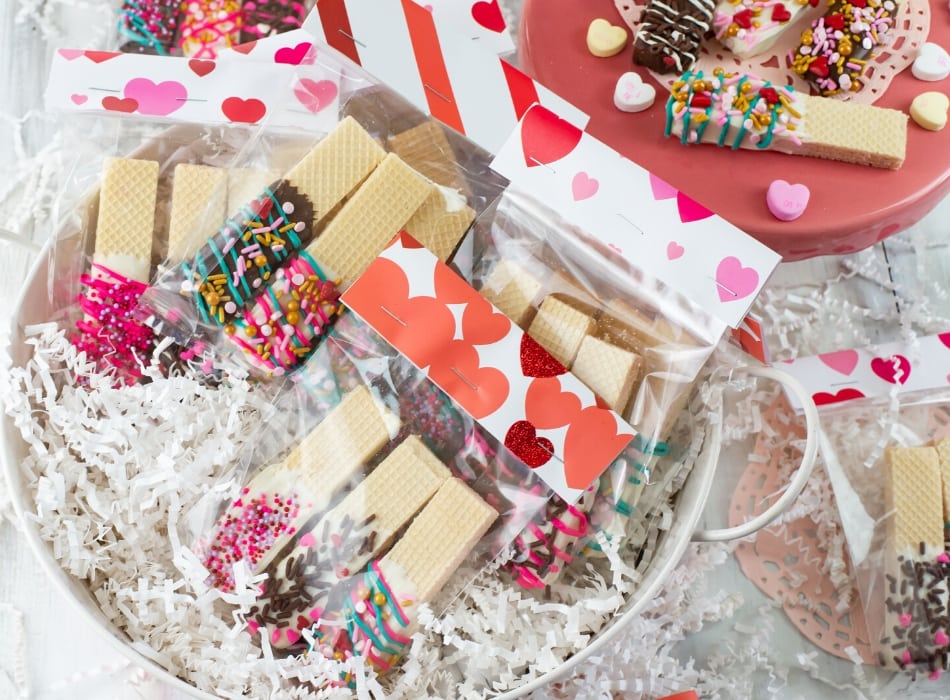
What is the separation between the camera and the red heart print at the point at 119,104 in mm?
1174

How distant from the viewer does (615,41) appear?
125cm

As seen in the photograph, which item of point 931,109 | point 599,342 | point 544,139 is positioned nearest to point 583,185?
point 544,139

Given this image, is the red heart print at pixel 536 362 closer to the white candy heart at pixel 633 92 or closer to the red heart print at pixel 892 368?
the white candy heart at pixel 633 92

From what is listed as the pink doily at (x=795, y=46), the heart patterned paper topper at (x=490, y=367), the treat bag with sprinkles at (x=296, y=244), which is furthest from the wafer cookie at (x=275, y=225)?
the pink doily at (x=795, y=46)

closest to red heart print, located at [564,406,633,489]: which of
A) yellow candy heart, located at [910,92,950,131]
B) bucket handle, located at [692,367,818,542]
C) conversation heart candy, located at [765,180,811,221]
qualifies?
bucket handle, located at [692,367,818,542]

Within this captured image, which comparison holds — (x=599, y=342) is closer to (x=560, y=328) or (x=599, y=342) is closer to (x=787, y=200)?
(x=560, y=328)

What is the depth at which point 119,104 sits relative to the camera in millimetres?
1175

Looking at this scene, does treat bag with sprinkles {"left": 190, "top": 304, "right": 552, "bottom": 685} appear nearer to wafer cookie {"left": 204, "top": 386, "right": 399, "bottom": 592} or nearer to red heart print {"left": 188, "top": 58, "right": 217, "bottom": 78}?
wafer cookie {"left": 204, "top": 386, "right": 399, "bottom": 592}

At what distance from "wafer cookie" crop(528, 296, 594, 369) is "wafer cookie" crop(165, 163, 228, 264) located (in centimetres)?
41

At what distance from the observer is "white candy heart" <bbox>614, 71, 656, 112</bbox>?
47.7 inches

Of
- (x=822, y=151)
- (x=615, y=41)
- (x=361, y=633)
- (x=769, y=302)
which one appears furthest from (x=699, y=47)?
(x=361, y=633)

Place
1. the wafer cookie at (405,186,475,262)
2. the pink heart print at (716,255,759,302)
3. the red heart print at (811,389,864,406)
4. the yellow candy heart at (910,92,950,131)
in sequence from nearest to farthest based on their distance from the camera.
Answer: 1. the pink heart print at (716,255,759,302)
2. the wafer cookie at (405,186,475,262)
3. the yellow candy heart at (910,92,950,131)
4. the red heart print at (811,389,864,406)

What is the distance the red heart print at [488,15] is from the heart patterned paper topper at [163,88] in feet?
0.84

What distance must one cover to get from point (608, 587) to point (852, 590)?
1.47 ft
